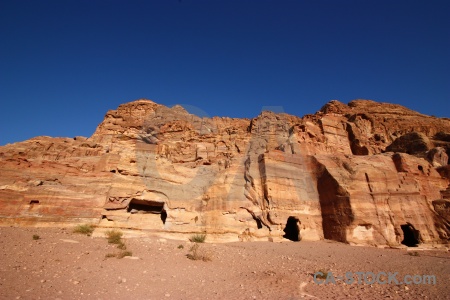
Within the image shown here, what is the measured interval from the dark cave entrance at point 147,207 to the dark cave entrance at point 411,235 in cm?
1762

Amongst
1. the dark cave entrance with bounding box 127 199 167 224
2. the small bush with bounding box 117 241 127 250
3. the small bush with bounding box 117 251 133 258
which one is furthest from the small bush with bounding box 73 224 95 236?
the small bush with bounding box 117 251 133 258

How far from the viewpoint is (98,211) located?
15.0m

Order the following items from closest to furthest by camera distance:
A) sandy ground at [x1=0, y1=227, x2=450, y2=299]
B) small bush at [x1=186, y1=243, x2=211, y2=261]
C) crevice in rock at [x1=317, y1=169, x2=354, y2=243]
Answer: sandy ground at [x1=0, y1=227, x2=450, y2=299] < small bush at [x1=186, y1=243, x2=211, y2=261] < crevice in rock at [x1=317, y1=169, x2=354, y2=243]

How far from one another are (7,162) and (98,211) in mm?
5908

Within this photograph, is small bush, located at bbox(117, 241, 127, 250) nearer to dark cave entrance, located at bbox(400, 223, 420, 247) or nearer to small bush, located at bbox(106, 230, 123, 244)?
small bush, located at bbox(106, 230, 123, 244)

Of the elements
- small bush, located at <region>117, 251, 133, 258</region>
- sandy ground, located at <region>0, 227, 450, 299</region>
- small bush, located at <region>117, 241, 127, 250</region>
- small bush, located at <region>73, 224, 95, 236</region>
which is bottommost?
sandy ground, located at <region>0, 227, 450, 299</region>

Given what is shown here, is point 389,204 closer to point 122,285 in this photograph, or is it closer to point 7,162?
point 122,285

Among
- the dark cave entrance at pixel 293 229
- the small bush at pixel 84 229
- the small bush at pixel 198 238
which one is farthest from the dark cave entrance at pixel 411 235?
the small bush at pixel 84 229

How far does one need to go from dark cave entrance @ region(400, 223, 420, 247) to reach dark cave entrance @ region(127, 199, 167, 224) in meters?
17.6

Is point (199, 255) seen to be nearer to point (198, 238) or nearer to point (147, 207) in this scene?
point (198, 238)

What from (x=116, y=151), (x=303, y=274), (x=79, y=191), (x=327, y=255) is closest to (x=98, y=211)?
(x=79, y=191)

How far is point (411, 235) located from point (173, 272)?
2009 centimetres

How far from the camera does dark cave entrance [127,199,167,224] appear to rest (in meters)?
16.9

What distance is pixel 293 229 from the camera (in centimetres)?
2156
